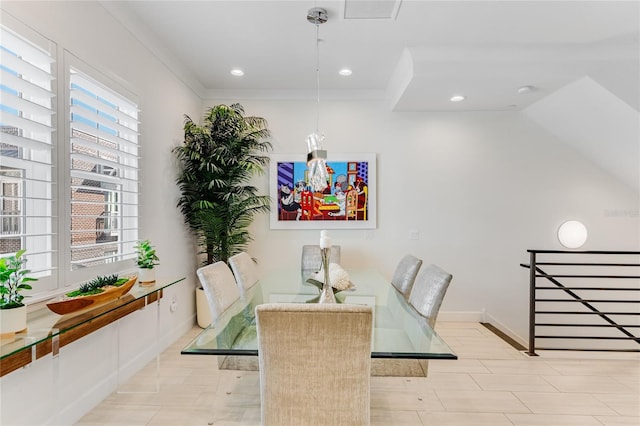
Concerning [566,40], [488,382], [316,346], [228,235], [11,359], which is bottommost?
[488,382]

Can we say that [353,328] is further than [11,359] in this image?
No

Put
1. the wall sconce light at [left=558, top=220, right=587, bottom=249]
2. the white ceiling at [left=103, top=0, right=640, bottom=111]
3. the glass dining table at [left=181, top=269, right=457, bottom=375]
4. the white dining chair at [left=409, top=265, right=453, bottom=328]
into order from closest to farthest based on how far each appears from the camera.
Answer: the glass dining table at [left=181, top=269, right=457, bottom=375] → the white dining chair at [left=409, top=265, right=453, bottom=328] → the white ceiling at [left=103, top=0, right=640, bottom=111] → the wall sconce light at [left=558, top=220, right=587, bottom=249]

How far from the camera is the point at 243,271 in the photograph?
2809mm

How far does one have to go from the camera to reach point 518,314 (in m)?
4.29

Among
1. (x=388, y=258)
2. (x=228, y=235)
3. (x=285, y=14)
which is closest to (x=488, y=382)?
(x=388, y=258)

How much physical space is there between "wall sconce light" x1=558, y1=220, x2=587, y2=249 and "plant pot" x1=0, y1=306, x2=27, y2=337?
5.10 meters

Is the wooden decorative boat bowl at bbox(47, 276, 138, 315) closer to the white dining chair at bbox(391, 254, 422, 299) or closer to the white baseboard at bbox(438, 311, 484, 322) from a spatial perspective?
the white dining chair at bbox(391, 254, 422, 299)

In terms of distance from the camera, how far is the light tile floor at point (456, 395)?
7.29 feet

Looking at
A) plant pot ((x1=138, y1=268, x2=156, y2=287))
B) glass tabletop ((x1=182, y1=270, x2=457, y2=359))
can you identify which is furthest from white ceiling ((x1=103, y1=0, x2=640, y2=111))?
glass tabletop ((x1=182, y1=270, x2=457, y2=359))

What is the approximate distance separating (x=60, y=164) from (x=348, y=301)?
6.45ft

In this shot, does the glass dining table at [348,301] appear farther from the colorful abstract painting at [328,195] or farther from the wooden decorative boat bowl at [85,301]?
the colorful abstract painting at [328,195]

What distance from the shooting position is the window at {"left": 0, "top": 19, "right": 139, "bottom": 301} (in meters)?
1.73

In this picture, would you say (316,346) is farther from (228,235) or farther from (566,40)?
(566,40)

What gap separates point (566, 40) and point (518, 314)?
121 inches
